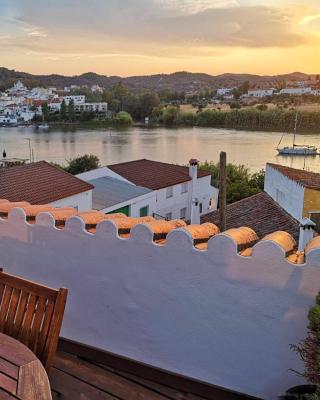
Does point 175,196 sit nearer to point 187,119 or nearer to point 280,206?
point 280,206

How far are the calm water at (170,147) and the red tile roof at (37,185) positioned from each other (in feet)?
90.5

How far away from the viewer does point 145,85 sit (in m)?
152

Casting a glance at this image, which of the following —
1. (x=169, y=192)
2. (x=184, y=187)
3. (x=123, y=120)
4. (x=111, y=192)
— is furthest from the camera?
(x=123, y=120)

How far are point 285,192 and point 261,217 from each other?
0.92 m

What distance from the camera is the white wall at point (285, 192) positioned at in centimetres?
1090

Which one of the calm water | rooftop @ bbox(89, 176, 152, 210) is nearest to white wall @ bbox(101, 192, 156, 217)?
rooftop @ bbox(89, 176, 152, 210)

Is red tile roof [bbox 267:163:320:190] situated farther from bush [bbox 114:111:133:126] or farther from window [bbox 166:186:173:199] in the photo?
bush [bbox 114:111:133:126]

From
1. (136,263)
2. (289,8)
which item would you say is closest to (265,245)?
(136,263)

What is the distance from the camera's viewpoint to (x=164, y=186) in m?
19.9

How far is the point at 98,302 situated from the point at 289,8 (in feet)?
37.5

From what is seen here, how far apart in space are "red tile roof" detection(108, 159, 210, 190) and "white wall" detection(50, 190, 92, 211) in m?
5.13

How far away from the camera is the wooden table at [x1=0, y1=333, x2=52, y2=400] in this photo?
1.67 m

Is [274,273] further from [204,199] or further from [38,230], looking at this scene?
[204,199]

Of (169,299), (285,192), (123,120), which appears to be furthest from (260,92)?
(169,299)
